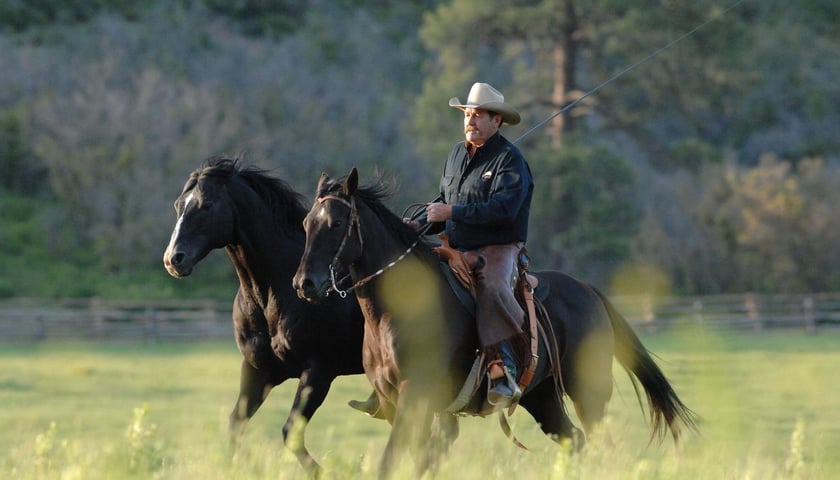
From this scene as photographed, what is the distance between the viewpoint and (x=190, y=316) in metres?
34.6

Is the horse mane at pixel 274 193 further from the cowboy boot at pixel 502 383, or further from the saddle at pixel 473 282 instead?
the cowboy boot at pixel 502 383

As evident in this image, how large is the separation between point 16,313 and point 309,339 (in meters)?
25.8

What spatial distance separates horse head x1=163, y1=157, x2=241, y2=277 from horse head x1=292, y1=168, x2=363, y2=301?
4.93 feet

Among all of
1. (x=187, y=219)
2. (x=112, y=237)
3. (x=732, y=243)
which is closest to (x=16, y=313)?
→ (x=112, y=237)

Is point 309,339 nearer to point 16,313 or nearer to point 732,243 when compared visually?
point 16,313

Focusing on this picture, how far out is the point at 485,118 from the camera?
27.2ft

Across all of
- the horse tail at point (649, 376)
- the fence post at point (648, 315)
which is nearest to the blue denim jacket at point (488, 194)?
the horse tail at point (649, 376)

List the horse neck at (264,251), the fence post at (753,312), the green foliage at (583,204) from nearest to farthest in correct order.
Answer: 1. the horse neck at (264,251)
2. the green foliage at (583,204)
3. the fence post at (753,312)

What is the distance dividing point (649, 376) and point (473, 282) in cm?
214

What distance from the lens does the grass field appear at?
5.60 m

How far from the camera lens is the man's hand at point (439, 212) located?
25.7ft

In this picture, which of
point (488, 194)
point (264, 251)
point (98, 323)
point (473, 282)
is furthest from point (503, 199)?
point (98, 323)

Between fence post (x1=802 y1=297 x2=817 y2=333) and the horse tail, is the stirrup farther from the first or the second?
fence post (x1=802 y1=297 x2=817 y2=333)

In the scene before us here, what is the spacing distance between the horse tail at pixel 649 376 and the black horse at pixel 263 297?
1.85 metres
